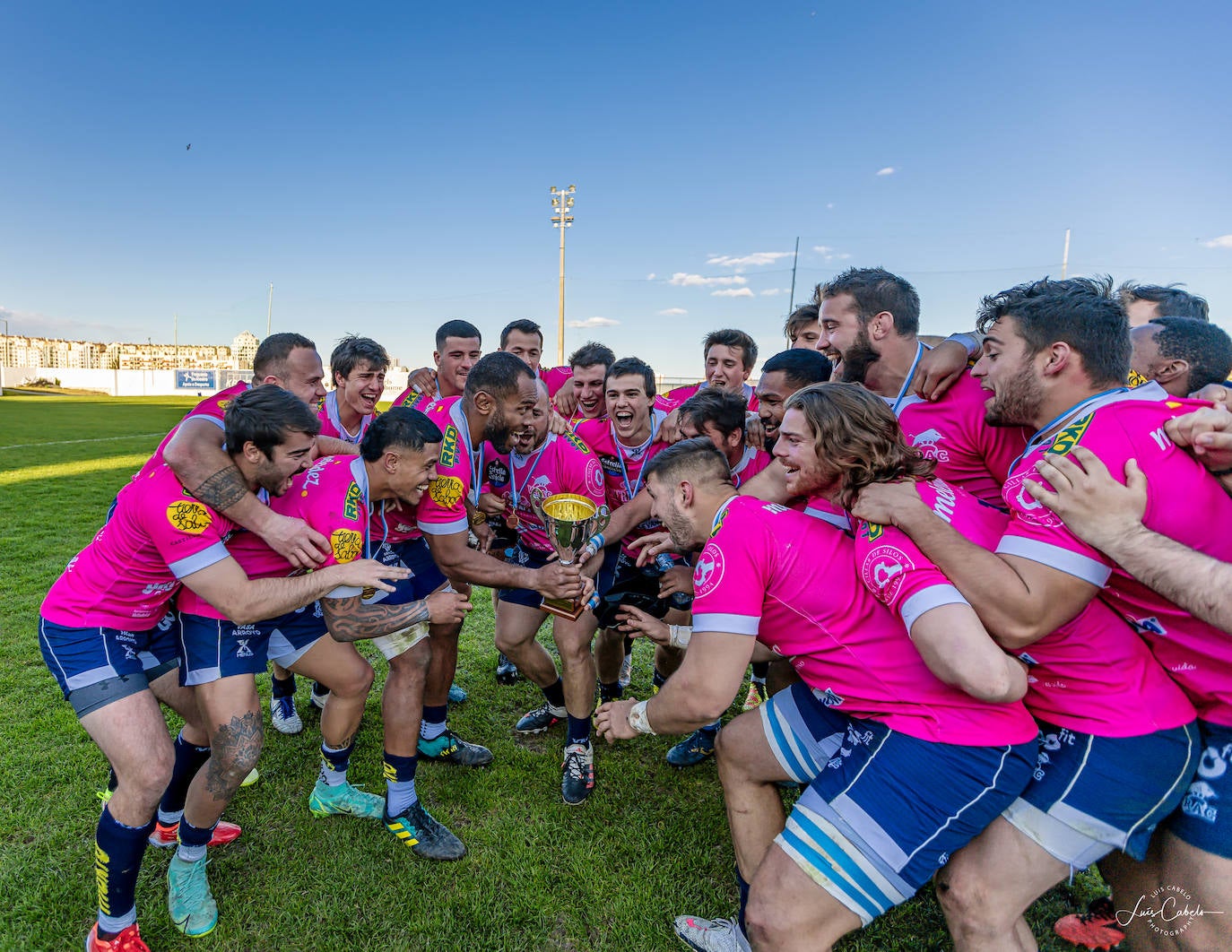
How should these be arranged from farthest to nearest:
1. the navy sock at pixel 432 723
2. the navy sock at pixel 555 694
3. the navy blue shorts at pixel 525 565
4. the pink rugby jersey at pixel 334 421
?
the pink rugby jersey at pixel 334 421, the navy sock at pixel 555 694, the navy blue shorts at pixel 525 565, the navy sock at pixel 432 723

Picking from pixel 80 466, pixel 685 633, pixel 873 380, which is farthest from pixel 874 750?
pixel 80 466

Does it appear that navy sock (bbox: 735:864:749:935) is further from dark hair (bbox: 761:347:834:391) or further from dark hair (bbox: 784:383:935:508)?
dark hair (bbox: 761:347:834:391)

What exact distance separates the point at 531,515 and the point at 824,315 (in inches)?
99.8

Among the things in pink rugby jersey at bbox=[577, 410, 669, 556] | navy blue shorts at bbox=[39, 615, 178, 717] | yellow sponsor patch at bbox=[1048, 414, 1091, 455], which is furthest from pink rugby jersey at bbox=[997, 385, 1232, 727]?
navy blue shorts at bbox=[39, 615, 178, 717]

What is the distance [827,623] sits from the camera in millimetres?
2527

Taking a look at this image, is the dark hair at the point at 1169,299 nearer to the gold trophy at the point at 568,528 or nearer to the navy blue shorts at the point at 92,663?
the gold trophy at the point at 568,528

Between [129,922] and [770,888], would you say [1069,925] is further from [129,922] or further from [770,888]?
[129,922]

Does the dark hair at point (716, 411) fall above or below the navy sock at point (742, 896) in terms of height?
above

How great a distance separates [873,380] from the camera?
13.2 feet

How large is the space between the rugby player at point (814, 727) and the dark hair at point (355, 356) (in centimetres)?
311

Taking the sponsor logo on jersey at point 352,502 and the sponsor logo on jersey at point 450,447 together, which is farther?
the sponsor logo on jersey at point 450,447

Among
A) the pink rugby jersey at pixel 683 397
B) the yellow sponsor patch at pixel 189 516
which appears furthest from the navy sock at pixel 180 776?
the pink rugby jersey at pixel 683 397

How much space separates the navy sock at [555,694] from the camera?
4.91 meters

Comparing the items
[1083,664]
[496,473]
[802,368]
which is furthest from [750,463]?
[1083,664]
